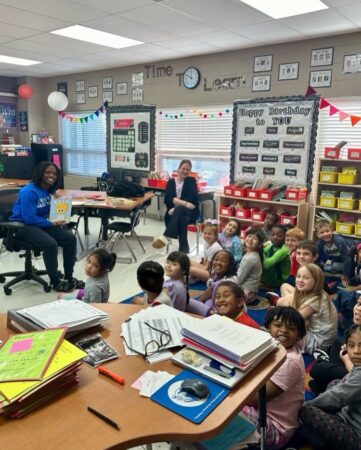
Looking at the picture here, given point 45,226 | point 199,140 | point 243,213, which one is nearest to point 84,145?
point 199,140

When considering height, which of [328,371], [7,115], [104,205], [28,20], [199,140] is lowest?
[328,371]

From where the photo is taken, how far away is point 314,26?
4184 mm

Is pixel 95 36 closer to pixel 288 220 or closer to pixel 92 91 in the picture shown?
pixel 92 91

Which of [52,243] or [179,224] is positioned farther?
[179,224]

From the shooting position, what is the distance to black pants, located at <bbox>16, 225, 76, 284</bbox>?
357 centimetres

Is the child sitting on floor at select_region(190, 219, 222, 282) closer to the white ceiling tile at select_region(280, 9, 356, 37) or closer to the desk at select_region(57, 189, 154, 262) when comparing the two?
the desk at select_region(57, 189, 154, 262)

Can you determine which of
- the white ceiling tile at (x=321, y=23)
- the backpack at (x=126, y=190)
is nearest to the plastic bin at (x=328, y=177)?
the white ceiling tile at (x=321, y=23)

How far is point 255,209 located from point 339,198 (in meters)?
1.14

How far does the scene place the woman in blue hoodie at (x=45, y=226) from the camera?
11.8ft

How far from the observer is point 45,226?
3762 mm

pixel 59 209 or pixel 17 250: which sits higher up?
pixel 59 209

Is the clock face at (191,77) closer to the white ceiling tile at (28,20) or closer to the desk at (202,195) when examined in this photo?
the desk at (202,195)

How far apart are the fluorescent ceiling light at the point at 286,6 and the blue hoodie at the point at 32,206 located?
99.1 inches

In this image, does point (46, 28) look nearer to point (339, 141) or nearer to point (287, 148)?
point (287, 148)
